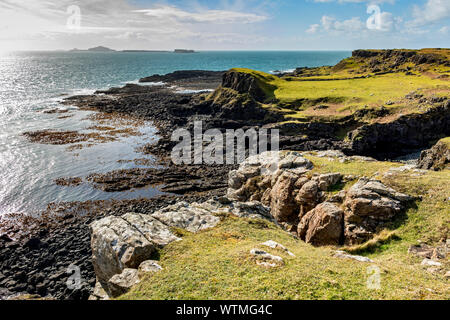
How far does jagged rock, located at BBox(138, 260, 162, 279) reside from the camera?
46.3ft

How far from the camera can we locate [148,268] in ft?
47.3

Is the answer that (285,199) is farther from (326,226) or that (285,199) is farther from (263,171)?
(263,171)

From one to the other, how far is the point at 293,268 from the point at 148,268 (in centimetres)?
747

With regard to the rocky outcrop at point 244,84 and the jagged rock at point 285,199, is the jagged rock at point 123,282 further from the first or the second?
the rocky outcrop at point 244,84

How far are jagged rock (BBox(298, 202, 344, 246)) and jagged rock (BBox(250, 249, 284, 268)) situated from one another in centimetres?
801

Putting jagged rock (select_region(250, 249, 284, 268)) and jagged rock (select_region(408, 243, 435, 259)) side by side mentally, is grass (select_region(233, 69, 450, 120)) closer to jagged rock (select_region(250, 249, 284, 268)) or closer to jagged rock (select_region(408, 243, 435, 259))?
jagged rock (select_region(408, 243, 435, 259))

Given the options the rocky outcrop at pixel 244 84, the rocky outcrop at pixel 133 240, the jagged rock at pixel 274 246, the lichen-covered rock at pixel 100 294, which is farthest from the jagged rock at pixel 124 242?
the rocky outcrop at pixel 244 84

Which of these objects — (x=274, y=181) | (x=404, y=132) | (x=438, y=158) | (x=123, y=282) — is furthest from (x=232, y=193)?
(x=404, y=132)

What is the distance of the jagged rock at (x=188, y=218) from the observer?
20.5 metres

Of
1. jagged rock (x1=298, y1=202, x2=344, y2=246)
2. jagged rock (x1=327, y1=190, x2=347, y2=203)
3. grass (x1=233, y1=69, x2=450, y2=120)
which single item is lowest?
jagged rock (x1=298, y1=202, x2=344, y2=246)

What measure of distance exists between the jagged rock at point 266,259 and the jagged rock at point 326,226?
801cm

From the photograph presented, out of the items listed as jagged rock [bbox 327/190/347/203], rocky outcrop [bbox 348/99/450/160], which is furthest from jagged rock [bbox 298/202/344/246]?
rocky outcrop [bbox 348/99/450/160]

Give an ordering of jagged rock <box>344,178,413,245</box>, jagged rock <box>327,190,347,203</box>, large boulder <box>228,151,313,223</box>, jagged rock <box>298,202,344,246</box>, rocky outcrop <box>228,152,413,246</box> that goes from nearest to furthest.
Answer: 1. jagged rock <box>344,178,413,245</box>
2. rocky outcrop <box>228,152,413,246</box>
3. jagged rock <box>298,202,344,246</box>
4. jagged rock <box>327,190,347,203</box>
5. large boulder <box>228,151,313,223</box>

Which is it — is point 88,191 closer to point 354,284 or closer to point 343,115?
point 354,284
